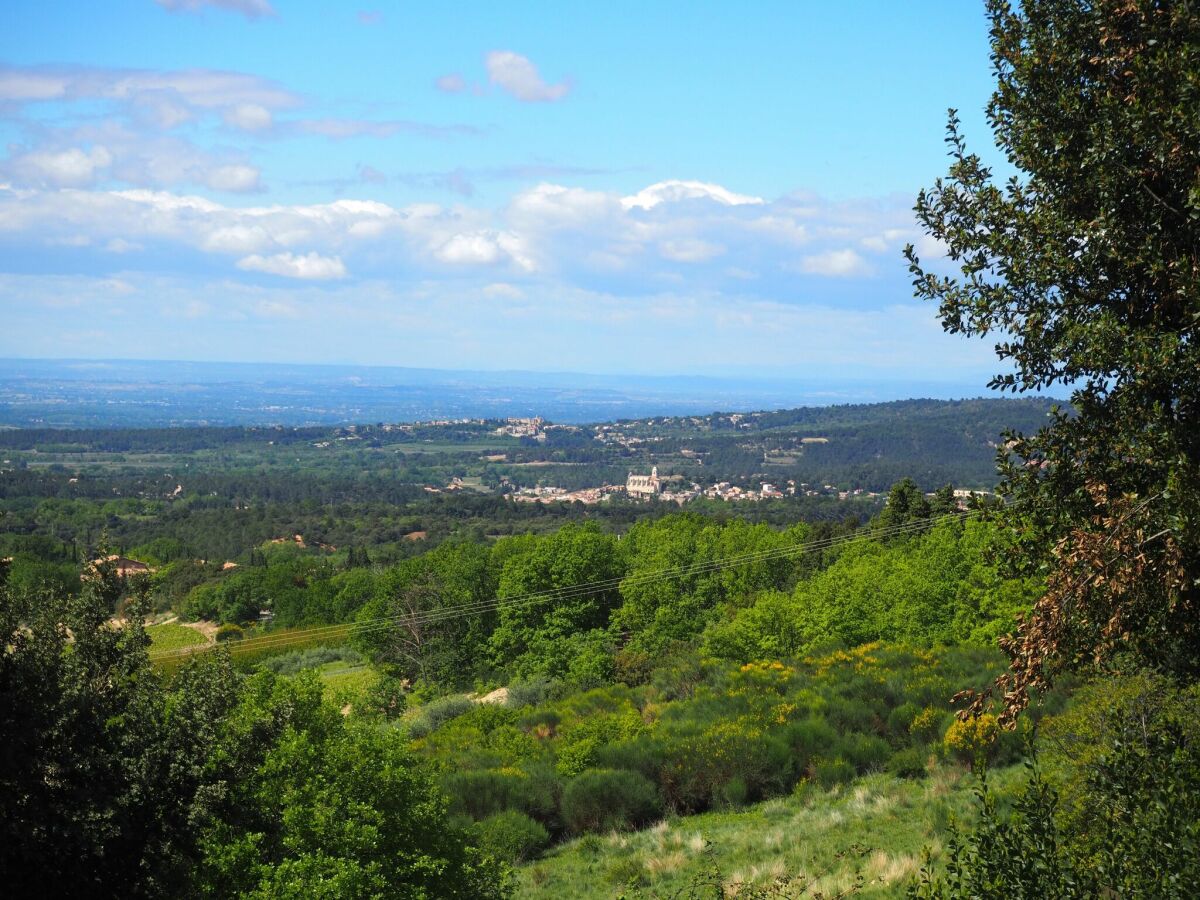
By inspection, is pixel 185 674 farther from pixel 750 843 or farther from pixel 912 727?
pixel 912 727

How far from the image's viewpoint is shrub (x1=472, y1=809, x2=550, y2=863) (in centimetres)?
1714

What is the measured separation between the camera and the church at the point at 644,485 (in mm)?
143875

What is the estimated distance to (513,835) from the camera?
1750 cm

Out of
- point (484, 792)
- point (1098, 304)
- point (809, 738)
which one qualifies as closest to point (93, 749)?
point (1098, 304)

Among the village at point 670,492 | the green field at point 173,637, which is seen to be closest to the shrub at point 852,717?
the green field at point 173,637

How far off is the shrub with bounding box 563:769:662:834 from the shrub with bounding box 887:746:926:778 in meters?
4.92

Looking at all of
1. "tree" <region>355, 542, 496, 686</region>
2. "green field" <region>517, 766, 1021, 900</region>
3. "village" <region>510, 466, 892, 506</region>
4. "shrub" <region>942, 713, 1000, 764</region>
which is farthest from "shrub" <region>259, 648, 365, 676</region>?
"village" <region>510, 466, 892, 506</region>

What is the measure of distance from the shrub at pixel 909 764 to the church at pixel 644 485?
12102cm

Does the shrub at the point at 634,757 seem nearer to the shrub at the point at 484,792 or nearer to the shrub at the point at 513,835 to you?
the shrub at the point at 484,792

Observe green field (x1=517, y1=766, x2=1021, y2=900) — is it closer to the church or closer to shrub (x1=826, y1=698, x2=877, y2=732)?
shrub (x1=826, y1=698, x2=877, y2=732)

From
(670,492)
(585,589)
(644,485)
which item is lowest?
(670,492)

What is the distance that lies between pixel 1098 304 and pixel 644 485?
149 metres

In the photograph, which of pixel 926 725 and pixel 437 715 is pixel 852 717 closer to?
pixel 926 725

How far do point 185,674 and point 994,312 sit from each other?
9809 mm
